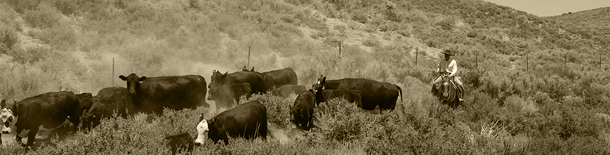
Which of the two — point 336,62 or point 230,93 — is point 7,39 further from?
point 336,62

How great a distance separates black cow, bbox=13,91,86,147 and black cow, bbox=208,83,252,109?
363 centimetres

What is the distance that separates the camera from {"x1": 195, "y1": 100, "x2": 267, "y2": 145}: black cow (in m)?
7.76

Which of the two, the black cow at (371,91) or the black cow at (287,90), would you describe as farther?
the black cow at (287,90)

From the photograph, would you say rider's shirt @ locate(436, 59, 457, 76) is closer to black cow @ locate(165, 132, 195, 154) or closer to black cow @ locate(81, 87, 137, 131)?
black cow @ locate(165, 132, 195, 154)

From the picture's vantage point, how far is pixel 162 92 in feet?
39.8

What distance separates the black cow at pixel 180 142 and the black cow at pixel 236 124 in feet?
1.11

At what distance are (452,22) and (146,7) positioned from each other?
95.8 ft

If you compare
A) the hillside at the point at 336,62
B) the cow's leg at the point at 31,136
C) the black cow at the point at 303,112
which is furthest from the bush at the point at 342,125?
the cow's leg at the point at 31,136

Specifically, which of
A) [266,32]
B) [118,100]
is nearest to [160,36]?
[266,32]

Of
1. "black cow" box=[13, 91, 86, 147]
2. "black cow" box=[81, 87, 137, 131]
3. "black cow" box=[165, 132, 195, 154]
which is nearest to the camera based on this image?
"black cow" box=[165, 132, 195, 154]

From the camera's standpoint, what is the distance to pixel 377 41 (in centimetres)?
3253

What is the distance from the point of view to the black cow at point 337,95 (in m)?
11.4

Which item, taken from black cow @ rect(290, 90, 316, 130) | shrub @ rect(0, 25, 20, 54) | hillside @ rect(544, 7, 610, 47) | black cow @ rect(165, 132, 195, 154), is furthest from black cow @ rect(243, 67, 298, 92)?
hillside @ rect(544, 7, 610, 47)

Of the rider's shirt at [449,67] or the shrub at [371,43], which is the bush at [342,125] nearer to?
the rider's shirt at [449,67]
